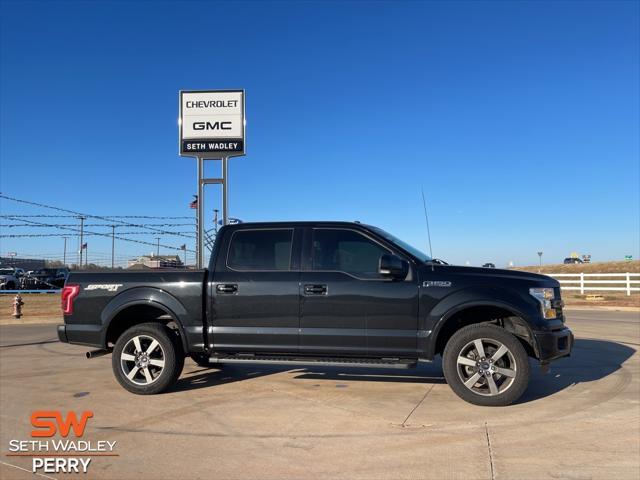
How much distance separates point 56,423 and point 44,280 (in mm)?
32865

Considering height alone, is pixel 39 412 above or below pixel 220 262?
below

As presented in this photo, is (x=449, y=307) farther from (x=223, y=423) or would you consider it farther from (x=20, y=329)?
(x=20, y=329)

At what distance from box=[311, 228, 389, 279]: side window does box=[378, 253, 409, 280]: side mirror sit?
28 cm

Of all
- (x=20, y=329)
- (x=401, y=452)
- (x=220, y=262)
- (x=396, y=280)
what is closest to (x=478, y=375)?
(x=396, y=280)

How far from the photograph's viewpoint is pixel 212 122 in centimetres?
1472

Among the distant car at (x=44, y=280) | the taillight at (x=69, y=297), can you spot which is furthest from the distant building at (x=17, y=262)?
the taillight at (x=69, y=297)

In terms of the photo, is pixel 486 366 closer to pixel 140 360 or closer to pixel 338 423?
pixel 338 423

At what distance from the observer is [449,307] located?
5.31 meters

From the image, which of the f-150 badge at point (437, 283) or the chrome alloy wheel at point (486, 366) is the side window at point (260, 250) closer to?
the f-150 badge at point (437, 283)

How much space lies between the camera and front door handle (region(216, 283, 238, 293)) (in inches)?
228


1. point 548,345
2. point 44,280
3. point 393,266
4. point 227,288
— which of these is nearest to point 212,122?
point 227,288

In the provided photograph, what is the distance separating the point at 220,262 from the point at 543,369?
3872 mm

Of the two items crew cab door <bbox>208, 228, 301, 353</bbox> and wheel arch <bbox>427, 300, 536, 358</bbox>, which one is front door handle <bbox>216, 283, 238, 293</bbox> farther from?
wheel arch <bbox>427, 300, 536, 358</bbox>

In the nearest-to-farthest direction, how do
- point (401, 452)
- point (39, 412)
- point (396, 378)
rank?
point (401, 452), point (39, 412), point (396, 378)
